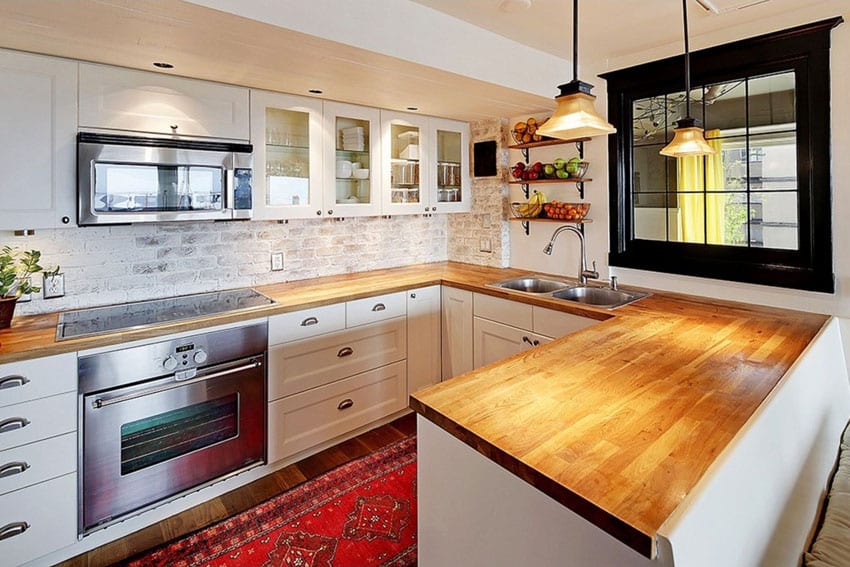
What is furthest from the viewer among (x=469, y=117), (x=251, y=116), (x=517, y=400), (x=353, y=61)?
(x=469, y=117)

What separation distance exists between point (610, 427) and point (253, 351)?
1778mm

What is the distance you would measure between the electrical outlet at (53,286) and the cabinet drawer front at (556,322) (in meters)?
2.45

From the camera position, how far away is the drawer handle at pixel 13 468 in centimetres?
173

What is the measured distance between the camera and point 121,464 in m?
2.02

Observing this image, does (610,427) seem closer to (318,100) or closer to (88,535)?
(88,535)

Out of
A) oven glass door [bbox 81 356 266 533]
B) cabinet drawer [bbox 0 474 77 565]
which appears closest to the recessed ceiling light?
oven glass door [bbox 81 356 266 533]

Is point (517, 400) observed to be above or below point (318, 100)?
below

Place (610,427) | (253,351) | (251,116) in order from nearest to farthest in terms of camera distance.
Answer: (610,427) → (253,351) → (251,116)

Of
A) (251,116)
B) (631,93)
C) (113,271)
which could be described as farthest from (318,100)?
(631,93)

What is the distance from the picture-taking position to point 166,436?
2.14 metres

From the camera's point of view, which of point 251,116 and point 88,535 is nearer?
point 88,535

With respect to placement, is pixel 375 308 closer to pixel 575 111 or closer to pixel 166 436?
pixel 166 436

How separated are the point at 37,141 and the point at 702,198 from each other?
3305mm

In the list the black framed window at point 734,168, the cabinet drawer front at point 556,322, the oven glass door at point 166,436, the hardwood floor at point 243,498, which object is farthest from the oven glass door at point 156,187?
the black framed window at point 734,168
